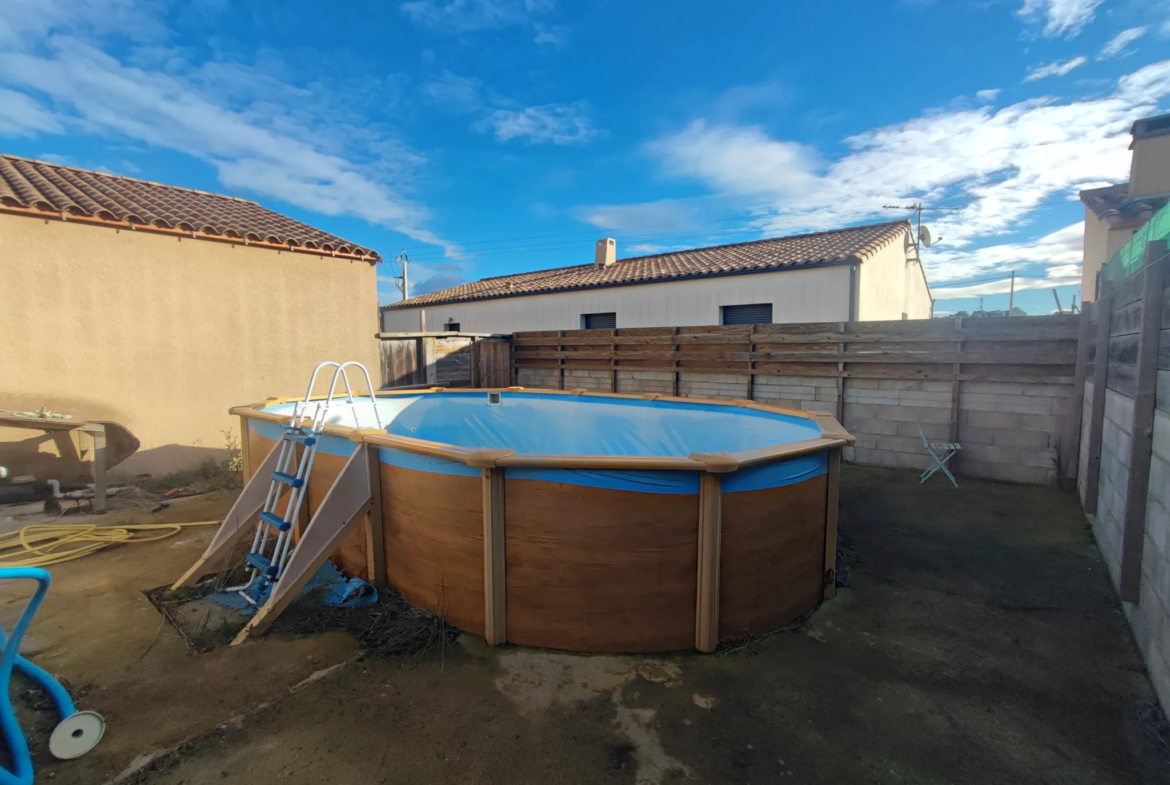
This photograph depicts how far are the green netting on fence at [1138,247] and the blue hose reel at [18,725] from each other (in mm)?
5567

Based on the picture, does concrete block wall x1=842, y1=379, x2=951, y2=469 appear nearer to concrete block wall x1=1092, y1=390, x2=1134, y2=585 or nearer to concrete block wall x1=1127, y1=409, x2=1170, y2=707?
concrete block wall x1=1092, y1=390, x2=1134, y2=585

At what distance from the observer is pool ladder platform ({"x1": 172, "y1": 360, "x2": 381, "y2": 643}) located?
3043mm

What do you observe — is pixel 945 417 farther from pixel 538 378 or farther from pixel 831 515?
pixel 538 378

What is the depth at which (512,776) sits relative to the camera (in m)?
1.96

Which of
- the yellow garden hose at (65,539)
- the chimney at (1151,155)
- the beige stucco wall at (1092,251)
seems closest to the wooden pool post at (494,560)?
the yellow garden hose at (65,539)

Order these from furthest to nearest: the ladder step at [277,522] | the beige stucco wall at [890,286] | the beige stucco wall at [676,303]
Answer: the beige stucco wall at [890,286] < the beige stucco wall at [676,303] < the ladder step at [277,522]

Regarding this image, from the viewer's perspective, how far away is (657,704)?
235cm

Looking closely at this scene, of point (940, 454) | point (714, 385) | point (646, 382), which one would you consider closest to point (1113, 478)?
point (940, 454)

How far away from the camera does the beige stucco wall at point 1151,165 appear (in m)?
6.29

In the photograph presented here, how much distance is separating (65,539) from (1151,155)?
12.1 meters

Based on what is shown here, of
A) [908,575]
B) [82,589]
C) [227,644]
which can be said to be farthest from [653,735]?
[82,589]

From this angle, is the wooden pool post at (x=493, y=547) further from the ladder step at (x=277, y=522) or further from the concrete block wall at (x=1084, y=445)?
the concrete block wall at (x=1084, y=445)

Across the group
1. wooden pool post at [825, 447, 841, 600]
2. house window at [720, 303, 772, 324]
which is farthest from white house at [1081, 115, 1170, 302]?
house window at [720, 303, 772, 324]

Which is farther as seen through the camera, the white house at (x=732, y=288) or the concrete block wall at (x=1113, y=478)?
the white house at (x=732, y=288)
